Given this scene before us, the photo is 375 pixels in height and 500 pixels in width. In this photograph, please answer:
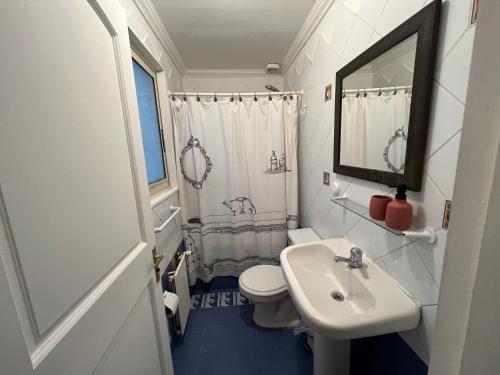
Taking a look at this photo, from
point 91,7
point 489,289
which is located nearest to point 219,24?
point 91,7

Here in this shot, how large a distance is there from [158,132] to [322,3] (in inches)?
54.2

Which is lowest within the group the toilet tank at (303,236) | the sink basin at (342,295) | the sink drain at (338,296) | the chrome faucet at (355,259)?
the sink drain at (338,296)

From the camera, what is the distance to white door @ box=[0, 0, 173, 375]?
35 cm

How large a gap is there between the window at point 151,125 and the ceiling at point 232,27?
379mm

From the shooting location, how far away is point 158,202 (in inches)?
50.8

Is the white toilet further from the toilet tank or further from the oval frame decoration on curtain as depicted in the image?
the oval frame decoration on curtain

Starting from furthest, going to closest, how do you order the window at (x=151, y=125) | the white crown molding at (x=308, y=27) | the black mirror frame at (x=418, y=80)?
the window at (x=151, y=125)
the white crown molding at (x=308, y=27)
the black mirror frame at (x=418, y=80)

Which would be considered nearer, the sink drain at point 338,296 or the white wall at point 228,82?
the sink drain at point 338,296

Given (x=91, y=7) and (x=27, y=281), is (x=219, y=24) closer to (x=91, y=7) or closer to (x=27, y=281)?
(x=91, y=7)

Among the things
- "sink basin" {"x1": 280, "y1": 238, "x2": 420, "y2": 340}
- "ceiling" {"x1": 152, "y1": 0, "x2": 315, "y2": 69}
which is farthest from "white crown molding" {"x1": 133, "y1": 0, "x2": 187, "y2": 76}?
"sink basin" {"x1": 280, "y1": 238, "x2": 420, "y2": 340}

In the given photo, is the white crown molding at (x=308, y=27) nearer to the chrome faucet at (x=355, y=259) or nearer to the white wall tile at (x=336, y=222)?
the white wall tile at (x=336, y=222)

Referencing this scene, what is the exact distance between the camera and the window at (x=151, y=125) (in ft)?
4.35

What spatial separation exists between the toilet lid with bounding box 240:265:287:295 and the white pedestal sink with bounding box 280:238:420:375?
0.47m

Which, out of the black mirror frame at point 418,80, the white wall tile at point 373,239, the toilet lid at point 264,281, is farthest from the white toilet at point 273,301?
the black mirror frame at point 418,80
